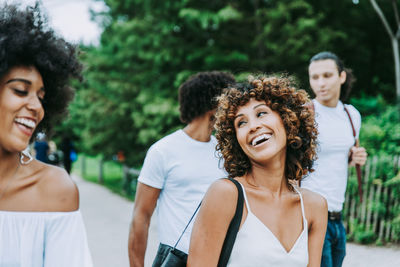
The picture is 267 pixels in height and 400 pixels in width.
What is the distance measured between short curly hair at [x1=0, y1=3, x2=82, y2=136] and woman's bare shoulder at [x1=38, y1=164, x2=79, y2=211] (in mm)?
325

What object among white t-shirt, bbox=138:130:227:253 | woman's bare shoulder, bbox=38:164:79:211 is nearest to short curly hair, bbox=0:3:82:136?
woman's bare shoulder, bbox=38:164:79:211

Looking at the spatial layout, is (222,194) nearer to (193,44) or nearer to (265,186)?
(265,186)

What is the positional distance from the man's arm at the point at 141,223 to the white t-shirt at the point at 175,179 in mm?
67

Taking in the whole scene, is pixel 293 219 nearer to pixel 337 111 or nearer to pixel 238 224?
pixel 238 224

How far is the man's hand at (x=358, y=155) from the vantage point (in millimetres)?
3350

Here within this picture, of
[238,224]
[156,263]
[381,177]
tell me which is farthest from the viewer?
[381,177]

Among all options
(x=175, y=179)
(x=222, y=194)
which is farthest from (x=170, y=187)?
(x=222, y=194)

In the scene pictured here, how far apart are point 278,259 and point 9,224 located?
114cm

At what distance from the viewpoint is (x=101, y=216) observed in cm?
1034

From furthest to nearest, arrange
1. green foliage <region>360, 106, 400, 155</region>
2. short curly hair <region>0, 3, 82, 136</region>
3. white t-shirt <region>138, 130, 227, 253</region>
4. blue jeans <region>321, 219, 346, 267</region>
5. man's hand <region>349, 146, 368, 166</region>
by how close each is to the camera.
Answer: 1. green foliage <region>360, 106, 400, 155</region>
2. man's hand <region>349, 146, 368, 166</region>
3. blue jeans <region>321, 219, 346, 267</region>
4. white t-shirt <region>138, 130, 227, 253</region>
5. short curly hair <region>0, 3, 82, 136</region>

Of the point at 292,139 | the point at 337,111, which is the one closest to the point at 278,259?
the point at 292,139

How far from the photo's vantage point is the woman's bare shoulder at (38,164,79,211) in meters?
1.66

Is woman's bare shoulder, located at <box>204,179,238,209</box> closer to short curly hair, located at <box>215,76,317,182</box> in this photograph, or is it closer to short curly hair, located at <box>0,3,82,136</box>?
short curly hair, located at <box>215,76,317,182</box>

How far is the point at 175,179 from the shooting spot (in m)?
2.94
